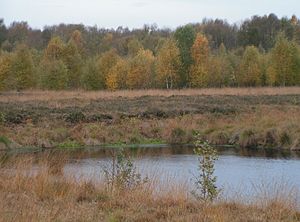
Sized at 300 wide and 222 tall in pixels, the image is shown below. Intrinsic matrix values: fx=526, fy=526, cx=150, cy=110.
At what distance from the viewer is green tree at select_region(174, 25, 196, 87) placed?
68938mm

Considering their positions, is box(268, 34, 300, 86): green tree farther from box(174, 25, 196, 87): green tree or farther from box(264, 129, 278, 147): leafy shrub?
box(264, 129, 278, 147): leafy shrub

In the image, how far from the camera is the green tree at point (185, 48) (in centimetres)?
6894

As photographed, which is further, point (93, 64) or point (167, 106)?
point (93, 64)

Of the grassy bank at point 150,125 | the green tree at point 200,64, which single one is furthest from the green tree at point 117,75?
the grassy bank at point 150,125

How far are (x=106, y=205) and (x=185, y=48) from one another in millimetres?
61177

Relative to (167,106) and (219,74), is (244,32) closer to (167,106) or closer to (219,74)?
(219,74)

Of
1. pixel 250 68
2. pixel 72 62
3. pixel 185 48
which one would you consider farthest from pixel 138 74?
pixel 250 68

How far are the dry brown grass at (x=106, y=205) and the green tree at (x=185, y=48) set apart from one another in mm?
58002

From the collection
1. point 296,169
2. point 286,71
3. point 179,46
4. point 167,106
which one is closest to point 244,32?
point 179,46

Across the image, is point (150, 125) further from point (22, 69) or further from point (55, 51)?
point (55, 51)

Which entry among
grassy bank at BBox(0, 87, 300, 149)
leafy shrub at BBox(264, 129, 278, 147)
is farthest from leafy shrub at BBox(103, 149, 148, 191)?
leafy shrub at BBox(264, 129, 278, 147)

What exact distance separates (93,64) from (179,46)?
11.9m

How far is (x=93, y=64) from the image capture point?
67000 mm

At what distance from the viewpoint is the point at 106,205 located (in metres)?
9.25
